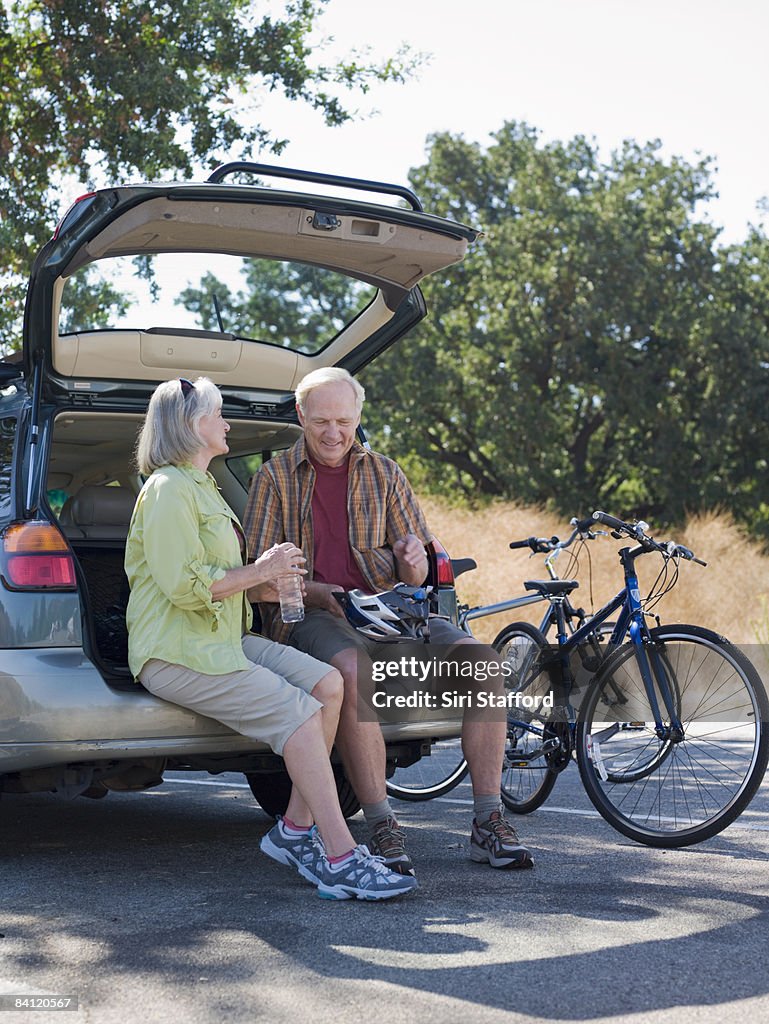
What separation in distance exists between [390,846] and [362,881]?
33cm

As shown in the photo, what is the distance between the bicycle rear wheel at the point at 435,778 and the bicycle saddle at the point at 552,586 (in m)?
0.92

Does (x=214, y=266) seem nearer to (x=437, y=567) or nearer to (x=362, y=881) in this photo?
(x=437, y=567)

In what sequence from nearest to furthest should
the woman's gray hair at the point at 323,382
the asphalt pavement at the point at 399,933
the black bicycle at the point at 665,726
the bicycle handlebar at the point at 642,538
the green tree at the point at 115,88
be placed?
the asphalt pavement at the point at 399,933, the black bicycle at the point at 665,726, the woman's gray hair at the point at 323,382, the bicycle handlebar at the point at 642,538, the green tree at the point at 115,88

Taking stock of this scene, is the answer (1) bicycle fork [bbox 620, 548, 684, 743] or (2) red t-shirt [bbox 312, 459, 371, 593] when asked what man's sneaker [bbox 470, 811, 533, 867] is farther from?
(2) red t-shirt [bbox 312, 459, 371, 593]

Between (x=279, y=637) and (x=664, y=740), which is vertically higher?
(x=279, y=637)

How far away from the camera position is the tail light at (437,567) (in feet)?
19.1

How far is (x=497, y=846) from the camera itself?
5023 millimetres

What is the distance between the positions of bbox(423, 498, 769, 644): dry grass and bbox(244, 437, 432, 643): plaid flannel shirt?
8077 mm

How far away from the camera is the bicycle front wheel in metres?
5.36

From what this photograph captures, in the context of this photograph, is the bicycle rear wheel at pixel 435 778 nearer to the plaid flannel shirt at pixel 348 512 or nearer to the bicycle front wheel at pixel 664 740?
the bicycle front wheel at pixel 664 740

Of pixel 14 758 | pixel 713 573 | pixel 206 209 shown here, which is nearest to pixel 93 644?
pixel 14 758

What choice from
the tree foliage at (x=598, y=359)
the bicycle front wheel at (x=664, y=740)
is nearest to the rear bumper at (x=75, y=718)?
the bicycle front wheel at (x=664, y=740)

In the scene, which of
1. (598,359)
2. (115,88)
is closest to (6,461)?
(115,88)

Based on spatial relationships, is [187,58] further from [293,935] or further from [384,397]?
[384,397]
